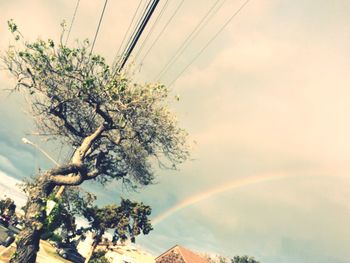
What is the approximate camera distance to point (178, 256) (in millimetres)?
57062

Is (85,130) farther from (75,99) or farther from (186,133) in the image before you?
(186,133)

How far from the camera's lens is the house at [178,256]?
56406mm

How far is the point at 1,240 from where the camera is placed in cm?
2614

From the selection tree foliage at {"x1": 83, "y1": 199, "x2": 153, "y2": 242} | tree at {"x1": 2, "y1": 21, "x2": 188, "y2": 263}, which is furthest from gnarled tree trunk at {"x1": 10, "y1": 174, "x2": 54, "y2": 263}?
tree foliage at {"x1": 83, "y1": 199, "x2": 153, "y2": 242}

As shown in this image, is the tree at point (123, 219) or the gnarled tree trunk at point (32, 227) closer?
the gnarled tree trunk at point (32, 227)

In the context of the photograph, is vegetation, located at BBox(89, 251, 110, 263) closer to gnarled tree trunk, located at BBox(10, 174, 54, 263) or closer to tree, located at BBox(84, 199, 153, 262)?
tree, located at BBox(84, 199, 153, 262)

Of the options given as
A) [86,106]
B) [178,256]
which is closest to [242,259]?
[178,256]

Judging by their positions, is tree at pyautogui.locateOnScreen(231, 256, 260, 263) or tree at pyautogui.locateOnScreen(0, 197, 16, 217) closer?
tree at pyautogui.locateOnScreen(0, 197, 16, 217)

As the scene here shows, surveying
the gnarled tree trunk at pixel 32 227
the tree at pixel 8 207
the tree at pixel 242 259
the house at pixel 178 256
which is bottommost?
the gnarled tree trunk at pixel 32 227

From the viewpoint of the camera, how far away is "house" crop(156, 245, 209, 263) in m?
56.4

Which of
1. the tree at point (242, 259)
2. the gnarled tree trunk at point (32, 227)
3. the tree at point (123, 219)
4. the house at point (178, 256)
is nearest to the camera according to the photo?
the gnarled tree trunk at point (32, 227)

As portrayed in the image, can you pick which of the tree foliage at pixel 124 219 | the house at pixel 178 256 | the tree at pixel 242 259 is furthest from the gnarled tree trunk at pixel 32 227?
the tree at pixel 242 259

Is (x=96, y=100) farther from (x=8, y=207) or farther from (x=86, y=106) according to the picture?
(x=8, y=207)

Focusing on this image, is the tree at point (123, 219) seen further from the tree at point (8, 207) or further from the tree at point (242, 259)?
the tree at point (242, 259)
